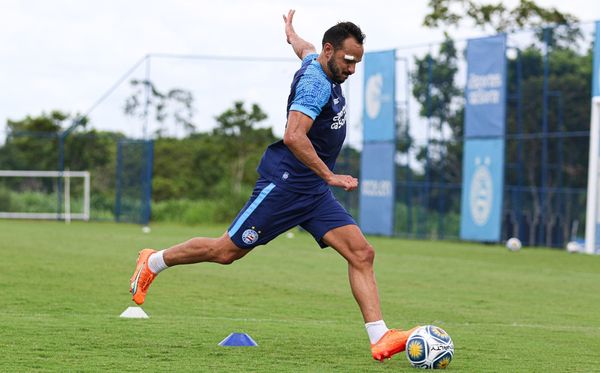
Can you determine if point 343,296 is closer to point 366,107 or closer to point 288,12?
point 288,12

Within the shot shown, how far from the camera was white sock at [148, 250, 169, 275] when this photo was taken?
29.6ft

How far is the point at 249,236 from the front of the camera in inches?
333

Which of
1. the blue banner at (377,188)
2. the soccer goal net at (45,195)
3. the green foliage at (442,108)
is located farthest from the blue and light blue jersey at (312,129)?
the soccer goal net at (45,195)

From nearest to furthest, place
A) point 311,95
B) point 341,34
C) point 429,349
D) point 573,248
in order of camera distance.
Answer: point 429,349 < point 311,95 < point 341,34 < point 573,248

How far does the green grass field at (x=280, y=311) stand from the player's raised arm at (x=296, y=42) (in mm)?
2269

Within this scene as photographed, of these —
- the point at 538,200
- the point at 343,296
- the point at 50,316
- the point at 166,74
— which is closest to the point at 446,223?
the point at 538,200

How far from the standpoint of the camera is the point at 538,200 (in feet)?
94.0

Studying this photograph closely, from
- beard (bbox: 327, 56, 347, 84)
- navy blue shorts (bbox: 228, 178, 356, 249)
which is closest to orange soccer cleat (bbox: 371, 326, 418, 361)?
navy blue shorts (bbox: 228, 178, 356, 249)

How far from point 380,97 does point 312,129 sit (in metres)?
26.1

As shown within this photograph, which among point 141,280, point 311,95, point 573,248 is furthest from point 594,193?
point 311,95

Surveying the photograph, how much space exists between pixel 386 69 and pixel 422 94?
1649mm

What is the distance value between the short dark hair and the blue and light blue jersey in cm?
19

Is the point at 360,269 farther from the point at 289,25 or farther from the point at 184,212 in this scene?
the point at 184,212

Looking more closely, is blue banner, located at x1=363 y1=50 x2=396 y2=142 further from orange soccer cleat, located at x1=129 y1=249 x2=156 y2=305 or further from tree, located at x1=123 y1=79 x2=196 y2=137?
orange soccer cleat, located at x1=129 y1=249 x2=156 y2=305
